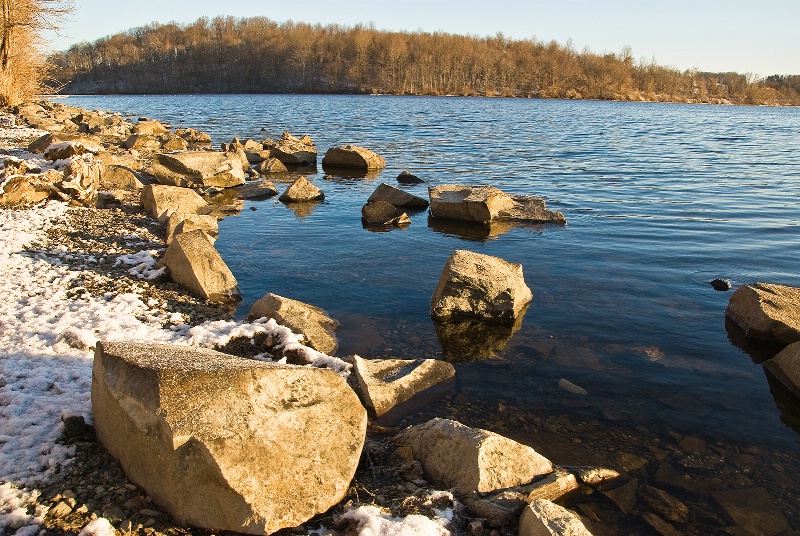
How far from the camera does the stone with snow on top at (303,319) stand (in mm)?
7289

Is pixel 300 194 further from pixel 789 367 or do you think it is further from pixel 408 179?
pixel 789 367

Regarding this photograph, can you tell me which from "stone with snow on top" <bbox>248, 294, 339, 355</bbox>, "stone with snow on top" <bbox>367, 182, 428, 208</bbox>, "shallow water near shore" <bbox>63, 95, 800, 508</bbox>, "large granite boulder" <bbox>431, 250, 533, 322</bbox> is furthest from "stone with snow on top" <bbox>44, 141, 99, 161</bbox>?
"large granite boulder" <bbox>431, 250, 533, 322</bbox>

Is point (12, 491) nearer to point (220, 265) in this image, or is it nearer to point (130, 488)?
point (130, 488)

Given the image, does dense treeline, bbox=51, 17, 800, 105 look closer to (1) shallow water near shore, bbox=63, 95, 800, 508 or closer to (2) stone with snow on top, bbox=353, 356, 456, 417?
(1) shallow water near shore, bbox=63, 95, 800, 508

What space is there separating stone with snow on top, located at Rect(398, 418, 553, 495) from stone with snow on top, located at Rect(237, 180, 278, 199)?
1376 cm

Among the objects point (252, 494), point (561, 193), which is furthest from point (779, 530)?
point (561, 193)

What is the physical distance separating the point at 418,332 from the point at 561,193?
1193 centimetres

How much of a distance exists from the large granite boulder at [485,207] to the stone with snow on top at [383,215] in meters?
1.01

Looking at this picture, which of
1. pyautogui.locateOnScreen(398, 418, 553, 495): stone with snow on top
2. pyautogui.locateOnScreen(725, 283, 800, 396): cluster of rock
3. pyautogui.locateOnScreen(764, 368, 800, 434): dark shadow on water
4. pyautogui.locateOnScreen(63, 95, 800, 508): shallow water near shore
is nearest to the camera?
pyautogui.locateOnScreen(398, 418, 553, 495): stone with snow on top

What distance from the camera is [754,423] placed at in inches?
237

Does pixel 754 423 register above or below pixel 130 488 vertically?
below

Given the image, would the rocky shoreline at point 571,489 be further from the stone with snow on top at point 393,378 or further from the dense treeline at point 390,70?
the dense treeline at point 390,70

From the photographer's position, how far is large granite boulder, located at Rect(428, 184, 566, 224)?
1435cm

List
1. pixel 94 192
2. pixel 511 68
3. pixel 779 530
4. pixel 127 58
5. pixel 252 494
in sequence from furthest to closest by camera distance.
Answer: pixel 127 58 → pixel 511 68 → pixel 94 192 → pixel 779 530 → pixel 252 494
